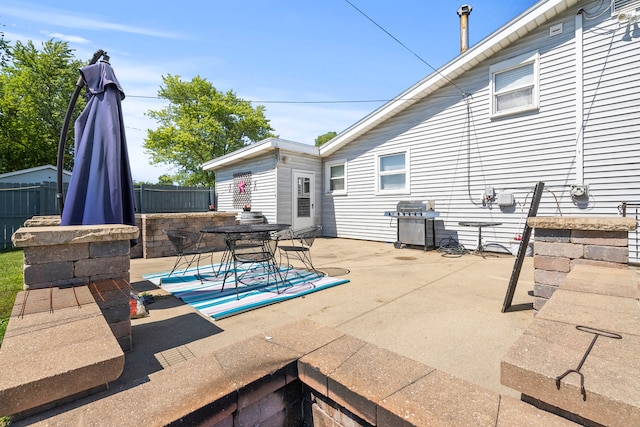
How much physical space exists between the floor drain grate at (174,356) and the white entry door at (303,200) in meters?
6.78

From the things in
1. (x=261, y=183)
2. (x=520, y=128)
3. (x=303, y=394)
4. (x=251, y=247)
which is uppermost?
(x=520, y=128)

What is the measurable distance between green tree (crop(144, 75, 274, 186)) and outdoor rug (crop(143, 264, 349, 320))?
63.6ft

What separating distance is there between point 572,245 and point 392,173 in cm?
558

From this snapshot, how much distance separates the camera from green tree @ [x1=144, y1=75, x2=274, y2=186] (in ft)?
72.8

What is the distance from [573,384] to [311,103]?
11.6 metres

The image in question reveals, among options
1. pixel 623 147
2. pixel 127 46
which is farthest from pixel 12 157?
pixel 623 147

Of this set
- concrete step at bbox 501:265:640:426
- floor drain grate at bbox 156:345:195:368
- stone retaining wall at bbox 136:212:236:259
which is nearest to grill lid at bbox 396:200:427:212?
stone retaining wall at bbox 136:212:236:259

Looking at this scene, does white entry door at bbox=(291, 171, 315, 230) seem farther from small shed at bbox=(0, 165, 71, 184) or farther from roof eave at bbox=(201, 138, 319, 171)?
small shed at bbox=(0, 165, 71, 184)

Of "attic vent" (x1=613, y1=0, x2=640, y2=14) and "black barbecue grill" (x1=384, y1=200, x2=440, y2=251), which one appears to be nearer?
"attic vent" (x1=613, y1=0, x2=640, y2=14)

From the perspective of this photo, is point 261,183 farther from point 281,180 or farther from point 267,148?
point 267,148

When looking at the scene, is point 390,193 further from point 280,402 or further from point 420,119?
point 280,402

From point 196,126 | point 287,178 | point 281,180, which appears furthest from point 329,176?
point 196,126

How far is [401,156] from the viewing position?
7793 millimetres

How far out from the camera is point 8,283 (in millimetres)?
3959
